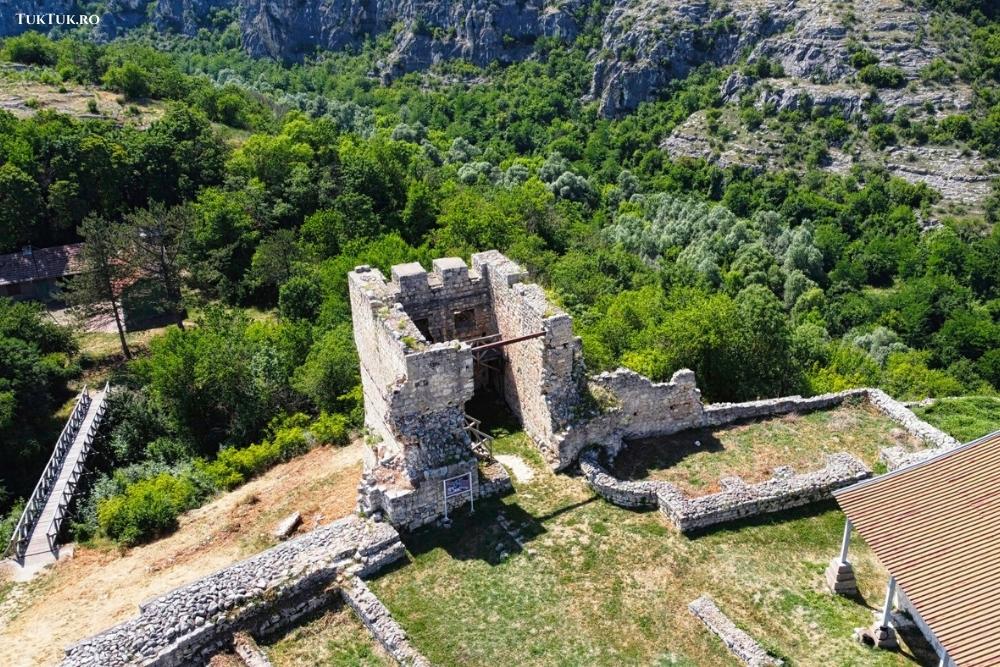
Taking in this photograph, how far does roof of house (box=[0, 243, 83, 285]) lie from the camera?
4534 centimetres

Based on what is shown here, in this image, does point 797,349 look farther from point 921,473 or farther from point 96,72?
point 96,72

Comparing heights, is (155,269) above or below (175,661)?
above

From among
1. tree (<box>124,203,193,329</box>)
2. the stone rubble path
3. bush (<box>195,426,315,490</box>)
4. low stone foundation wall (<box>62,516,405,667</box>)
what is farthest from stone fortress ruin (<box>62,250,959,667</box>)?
tree (<box>124,203,193,329</box>)

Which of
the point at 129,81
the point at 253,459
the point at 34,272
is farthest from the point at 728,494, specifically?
the point at 129,81

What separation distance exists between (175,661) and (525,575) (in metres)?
7.59

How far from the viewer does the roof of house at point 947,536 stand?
1375 cm

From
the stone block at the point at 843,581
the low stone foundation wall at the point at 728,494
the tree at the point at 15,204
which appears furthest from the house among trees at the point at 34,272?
the stone block at the point at 843,581

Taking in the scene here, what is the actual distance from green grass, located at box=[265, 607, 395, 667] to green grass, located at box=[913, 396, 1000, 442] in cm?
2183

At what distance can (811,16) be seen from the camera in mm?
104438

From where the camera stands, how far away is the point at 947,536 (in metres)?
15.4

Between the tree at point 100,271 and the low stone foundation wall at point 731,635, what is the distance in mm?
32194

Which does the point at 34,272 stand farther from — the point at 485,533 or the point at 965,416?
the point at 965,416

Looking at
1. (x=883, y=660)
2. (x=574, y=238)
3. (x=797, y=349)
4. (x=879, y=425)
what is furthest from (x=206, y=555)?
(x=574, y=238)

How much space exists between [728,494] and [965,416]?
14.7 metres
